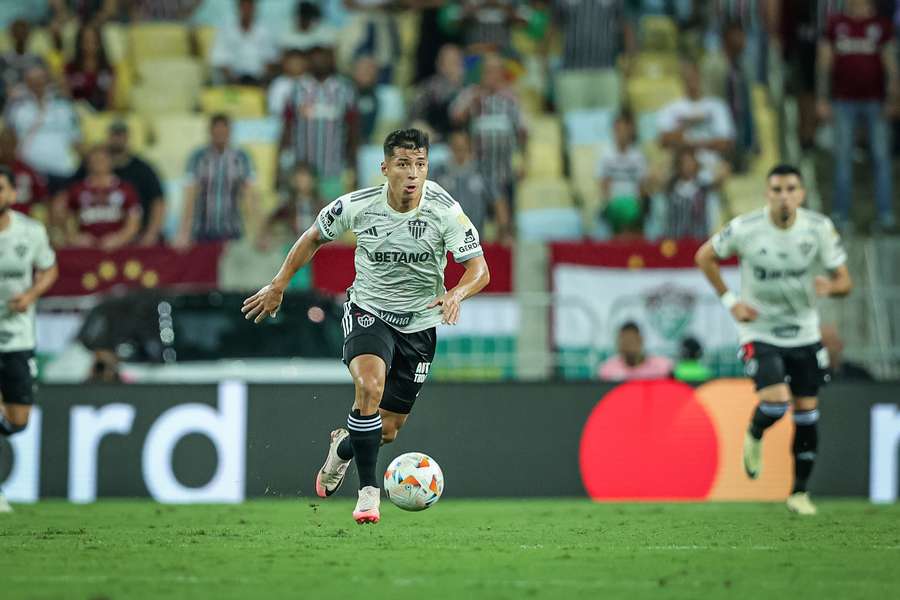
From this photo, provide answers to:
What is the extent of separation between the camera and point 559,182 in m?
18.9

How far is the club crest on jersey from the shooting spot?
391 inches

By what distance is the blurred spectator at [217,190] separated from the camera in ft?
56.8

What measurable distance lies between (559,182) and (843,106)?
131 inches

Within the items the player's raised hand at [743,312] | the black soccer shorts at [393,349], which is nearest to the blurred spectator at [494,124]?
the player's raised hand at [743,312]

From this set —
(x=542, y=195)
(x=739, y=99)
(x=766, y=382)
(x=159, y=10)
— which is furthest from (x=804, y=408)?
(x=159, y=10)

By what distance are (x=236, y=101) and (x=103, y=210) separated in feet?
10.6

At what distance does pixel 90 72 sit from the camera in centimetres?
2000

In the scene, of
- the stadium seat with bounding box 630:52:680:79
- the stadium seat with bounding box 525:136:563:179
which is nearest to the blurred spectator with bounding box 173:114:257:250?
the stadium seat with bounding box 525:136:563:179

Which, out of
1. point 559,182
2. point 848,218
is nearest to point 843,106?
point 848,218

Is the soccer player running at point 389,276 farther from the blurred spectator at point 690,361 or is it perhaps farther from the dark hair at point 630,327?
the blurred spectator at point 690,361

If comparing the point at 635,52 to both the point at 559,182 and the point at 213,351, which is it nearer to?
the point at 559,182

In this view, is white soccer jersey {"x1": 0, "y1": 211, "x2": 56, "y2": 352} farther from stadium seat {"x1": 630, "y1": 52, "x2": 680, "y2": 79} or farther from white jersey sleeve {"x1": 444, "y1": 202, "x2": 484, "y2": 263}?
stadium seat {"x1": 630, "y1": 52, "x2": 680, "y2": 79}

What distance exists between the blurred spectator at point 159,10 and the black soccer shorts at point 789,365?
38.7 ft

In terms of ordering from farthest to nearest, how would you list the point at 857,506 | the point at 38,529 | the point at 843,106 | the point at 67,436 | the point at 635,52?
the point at 635,52, the point at 843,106, the point at 67,436, the point at 857,506, the point at 38,529
